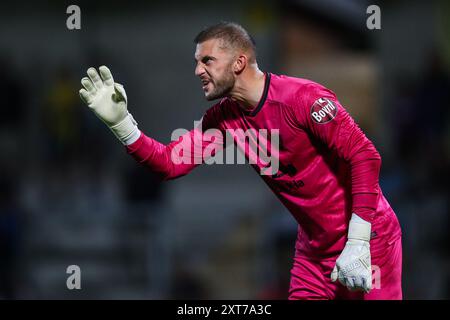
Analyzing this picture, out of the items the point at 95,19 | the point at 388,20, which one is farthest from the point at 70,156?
the point at 388,20

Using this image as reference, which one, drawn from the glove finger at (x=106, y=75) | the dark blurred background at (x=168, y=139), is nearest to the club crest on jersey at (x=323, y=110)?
the glove finger at (x=106, y=75)

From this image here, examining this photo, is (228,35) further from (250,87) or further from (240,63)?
(250,87)

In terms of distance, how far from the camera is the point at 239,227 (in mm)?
13562

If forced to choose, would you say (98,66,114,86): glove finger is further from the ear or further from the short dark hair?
the ear

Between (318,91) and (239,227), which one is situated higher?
(318,91)

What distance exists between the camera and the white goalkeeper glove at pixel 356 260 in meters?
5.58

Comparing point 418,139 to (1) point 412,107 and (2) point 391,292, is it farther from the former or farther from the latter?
(2) point 391,292

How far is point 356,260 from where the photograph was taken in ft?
18.3

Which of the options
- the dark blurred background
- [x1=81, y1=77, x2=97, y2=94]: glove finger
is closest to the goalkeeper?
[x1=81, y1=77, x2=97, y2=94]: glove finger

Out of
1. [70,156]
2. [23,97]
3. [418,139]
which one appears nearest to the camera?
[418,139]

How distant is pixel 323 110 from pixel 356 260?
35.5 inches

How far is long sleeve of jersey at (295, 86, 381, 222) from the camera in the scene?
18.6 ft

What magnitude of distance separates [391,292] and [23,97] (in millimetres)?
10608
